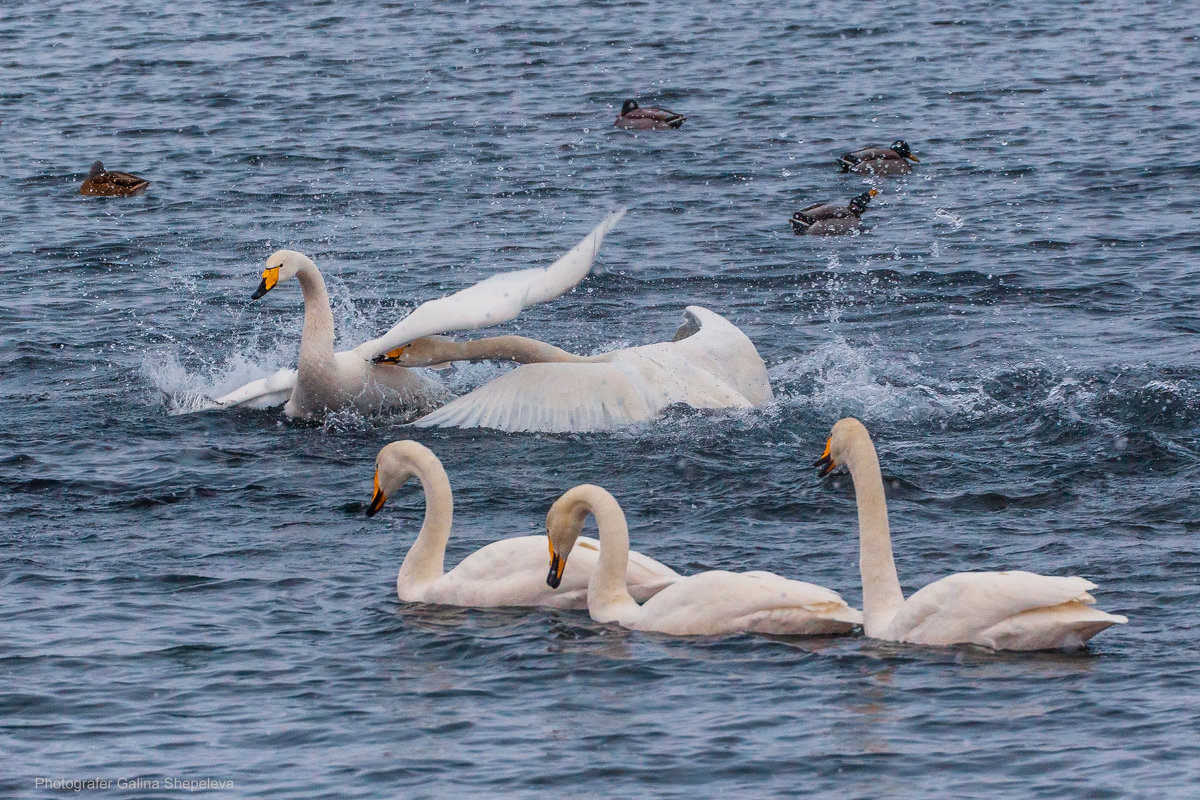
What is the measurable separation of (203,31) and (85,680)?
880 inches

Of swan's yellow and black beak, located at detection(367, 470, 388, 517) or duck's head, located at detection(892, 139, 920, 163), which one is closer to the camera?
swan's yellow and black beak, located at detection(367, 470, 388, 517)

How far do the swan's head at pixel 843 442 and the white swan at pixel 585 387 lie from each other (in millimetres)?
3507

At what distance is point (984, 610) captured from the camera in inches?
299

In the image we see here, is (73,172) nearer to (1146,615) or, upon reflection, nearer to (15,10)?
(15,10)

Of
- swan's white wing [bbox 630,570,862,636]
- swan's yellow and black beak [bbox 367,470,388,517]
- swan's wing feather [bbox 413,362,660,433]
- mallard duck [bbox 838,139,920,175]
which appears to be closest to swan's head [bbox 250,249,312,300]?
swan's wing feather [bbox 413,362,660,433]

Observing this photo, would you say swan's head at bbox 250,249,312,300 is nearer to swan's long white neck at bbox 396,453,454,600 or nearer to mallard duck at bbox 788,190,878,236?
swan's long white neck at bbox 396,453,454,600

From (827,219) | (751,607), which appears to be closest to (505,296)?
(751,607)

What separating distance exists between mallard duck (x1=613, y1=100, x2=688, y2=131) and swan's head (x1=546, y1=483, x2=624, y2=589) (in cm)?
1336

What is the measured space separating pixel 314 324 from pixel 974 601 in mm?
6035

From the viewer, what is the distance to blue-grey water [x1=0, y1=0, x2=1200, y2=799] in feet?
23.6

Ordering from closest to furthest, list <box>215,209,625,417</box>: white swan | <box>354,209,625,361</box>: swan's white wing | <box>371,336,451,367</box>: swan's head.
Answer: <box>354,209,625,361</box>: swan's white wing < <box>371,336,451,367</box>: swan's head < <box>215,209,625,417</box>: white swan

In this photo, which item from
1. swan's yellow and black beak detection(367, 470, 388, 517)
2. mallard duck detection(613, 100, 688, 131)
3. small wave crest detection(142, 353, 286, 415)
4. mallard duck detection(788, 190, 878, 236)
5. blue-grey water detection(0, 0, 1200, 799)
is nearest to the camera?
blue-grey water detection(0, 0, 1200, 799)

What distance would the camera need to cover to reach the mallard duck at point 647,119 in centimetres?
2141

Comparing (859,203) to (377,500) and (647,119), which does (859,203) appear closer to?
(647,119)
